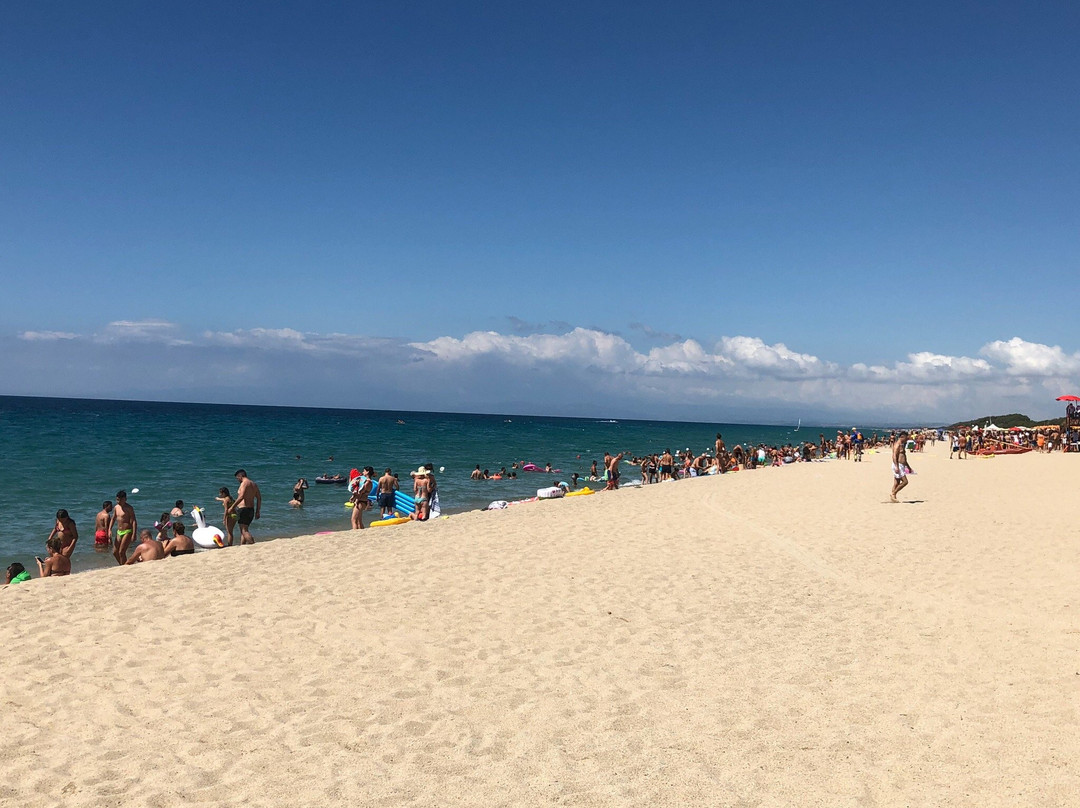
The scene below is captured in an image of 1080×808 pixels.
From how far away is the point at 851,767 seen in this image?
4.29 meters

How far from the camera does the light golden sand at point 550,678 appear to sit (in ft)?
13.6

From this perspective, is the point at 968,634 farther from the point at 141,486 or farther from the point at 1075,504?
the point at 141,486

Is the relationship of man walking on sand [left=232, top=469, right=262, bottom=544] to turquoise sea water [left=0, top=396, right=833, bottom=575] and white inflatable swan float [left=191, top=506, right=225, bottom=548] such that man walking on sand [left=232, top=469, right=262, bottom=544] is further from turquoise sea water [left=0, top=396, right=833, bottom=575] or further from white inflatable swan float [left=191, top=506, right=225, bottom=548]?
turquoise sea water [left=0, top=396, right=833, bottom=575]

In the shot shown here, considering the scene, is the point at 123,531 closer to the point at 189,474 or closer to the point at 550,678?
the point at 550,678

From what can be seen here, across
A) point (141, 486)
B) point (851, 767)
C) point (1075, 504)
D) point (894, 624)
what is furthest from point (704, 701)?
point (141, 486)

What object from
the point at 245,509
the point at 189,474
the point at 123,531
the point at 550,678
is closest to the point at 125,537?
the point at 123,531

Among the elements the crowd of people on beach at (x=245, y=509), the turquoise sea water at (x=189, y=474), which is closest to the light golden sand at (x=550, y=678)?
the crowd of people on beach at (x=245, y=509)

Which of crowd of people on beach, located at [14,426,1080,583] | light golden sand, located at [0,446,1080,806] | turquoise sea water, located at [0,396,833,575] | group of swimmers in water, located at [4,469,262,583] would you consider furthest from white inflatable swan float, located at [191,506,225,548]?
light golden sand, located at [0,446,1080,806]

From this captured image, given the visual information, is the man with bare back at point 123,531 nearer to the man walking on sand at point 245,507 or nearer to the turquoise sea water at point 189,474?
the turquoise sea water at point 189,474

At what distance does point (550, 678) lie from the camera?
5793 millimetres

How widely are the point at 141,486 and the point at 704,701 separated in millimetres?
25026

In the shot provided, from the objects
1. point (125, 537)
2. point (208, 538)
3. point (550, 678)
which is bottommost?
point (208, 538)

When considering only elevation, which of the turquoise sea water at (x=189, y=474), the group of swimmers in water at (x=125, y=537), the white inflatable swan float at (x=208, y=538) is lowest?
the turquoise sea water at (x=189, y=474)

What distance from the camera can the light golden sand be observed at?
414 cm
